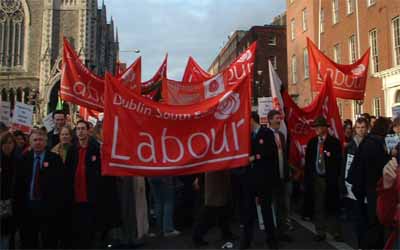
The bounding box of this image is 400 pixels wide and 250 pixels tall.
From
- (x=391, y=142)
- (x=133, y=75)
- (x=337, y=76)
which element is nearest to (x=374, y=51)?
(x=337, y=76)

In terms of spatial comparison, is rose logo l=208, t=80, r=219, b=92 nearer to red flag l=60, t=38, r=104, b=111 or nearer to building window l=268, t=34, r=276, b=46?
red flag l=60, t=38, r=104, b=111

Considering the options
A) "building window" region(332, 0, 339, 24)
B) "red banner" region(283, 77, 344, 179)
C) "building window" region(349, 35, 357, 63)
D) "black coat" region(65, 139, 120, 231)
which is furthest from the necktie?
"building window" region(332, 0, 339, 24)

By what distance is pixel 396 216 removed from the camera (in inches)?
204

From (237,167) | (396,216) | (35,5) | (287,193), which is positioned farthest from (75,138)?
(35,5)

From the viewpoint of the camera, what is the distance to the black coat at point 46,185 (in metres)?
6.29

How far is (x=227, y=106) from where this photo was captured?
271 inches

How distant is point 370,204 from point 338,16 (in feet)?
88.4

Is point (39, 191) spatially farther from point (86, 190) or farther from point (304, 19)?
point (304, 19)

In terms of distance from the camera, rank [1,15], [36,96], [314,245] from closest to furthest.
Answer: [314,245] < [36,96] < [1,15]

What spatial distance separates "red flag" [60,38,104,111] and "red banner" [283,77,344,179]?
422cm

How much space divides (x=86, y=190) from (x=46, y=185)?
0.73 m

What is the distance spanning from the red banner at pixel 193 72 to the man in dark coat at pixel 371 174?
24.6 ft

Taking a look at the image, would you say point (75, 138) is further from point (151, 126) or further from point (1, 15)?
point (1, 15)

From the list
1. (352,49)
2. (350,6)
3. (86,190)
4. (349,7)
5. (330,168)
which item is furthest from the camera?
(349,7)
